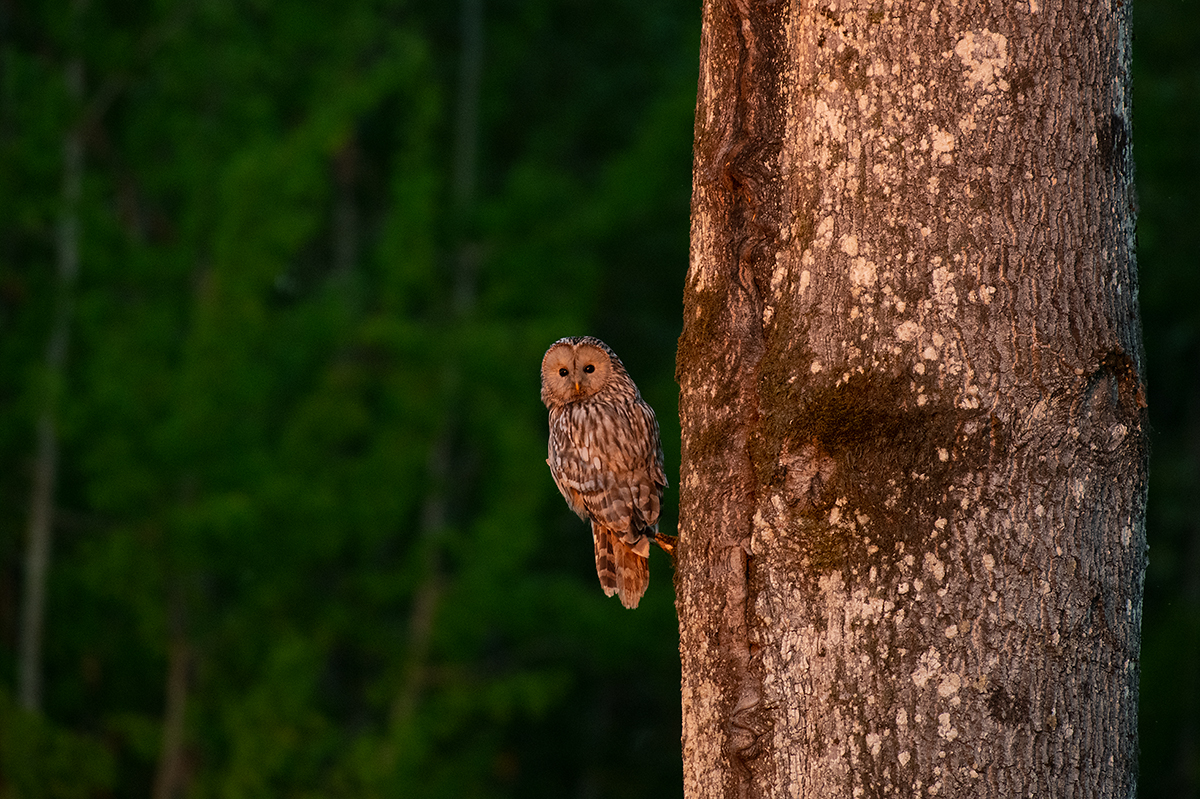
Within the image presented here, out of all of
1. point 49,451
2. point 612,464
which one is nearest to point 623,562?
point 612,464

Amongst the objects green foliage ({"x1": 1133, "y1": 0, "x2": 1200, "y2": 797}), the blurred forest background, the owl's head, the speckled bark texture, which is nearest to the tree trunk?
the blurred forest background

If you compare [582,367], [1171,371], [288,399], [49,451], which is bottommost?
[49,451]

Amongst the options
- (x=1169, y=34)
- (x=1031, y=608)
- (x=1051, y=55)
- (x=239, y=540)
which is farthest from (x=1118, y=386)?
(x=1169, y=34)

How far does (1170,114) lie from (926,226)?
1102 cm

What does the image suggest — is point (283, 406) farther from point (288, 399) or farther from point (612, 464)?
point (612, 464)

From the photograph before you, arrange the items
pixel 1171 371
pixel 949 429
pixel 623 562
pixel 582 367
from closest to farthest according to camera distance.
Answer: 1. pixel 949 429
2. pixel 623 562
3. pixel 582 367
4. pixel 1171 371

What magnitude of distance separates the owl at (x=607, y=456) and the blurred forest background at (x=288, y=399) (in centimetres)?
447

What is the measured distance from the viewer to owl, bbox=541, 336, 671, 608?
378 cm

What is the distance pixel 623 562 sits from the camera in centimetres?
→ 379

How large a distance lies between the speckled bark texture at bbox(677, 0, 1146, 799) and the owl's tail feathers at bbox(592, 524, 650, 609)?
1.93 meters

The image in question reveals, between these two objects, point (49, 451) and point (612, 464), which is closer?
point (612, 464)

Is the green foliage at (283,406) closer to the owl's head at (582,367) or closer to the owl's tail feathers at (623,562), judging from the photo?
the owl's head at (582,367)

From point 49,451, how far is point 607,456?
6.48 m

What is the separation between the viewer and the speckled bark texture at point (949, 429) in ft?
5.29
